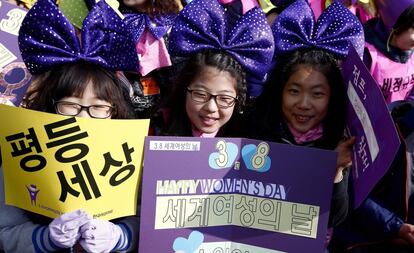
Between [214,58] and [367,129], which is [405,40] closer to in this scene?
[214,58]

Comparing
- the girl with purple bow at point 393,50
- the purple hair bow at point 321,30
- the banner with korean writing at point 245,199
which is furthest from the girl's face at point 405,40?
the banner with korean writing at point 245,199

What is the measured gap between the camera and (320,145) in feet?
8.13

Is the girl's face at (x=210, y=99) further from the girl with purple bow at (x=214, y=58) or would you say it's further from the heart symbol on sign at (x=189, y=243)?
the heart symbol on sign at (x=189, y=243)

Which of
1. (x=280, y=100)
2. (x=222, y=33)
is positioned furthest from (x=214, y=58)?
(x=280, y=100)

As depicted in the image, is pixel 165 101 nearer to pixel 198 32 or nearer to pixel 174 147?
pixel 198 32

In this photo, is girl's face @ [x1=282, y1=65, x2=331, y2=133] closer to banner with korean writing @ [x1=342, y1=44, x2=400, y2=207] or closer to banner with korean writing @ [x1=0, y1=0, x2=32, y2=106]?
banner with korean writing @ [x1=342, y1=44, x2=400, y2=207]

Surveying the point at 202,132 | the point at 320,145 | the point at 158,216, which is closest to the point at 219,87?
the point at 202,132

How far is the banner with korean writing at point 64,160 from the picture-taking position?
1806 millimetres

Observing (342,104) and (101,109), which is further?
(342,104)

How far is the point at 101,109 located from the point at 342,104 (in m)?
1.03

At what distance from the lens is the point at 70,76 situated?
2016 mm

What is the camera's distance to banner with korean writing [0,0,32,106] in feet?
8.69

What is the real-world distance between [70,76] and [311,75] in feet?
3.47

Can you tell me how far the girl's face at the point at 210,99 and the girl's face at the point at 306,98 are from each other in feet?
0.86
